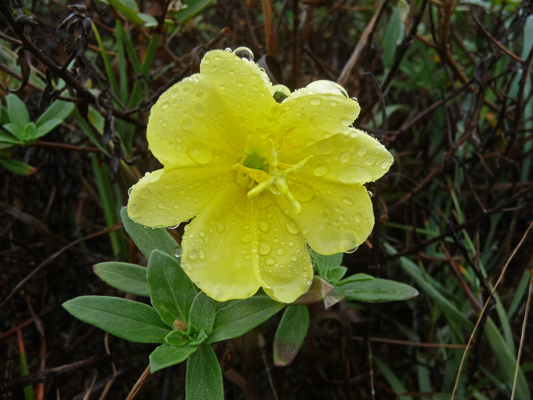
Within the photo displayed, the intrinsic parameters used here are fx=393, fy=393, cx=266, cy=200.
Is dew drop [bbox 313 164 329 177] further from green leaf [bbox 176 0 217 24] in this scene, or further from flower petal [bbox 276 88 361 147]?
green leaf [bbox 176 0 217 24]

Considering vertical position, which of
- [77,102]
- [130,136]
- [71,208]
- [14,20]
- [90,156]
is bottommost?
[71,208]

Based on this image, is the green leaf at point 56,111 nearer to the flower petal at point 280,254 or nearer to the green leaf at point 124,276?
the green leaf at point 124,276

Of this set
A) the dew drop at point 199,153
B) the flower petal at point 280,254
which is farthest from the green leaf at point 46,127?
the flower petal at point 280,254

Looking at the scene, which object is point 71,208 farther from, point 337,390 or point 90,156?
point 337,390

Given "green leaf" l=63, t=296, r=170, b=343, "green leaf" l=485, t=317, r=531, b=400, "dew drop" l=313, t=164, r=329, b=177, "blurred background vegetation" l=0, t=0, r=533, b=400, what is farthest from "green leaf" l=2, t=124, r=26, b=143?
"green leaf" l=485, t=317, r=531, b=400

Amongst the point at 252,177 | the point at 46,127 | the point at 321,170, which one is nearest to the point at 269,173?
the point at 252,177

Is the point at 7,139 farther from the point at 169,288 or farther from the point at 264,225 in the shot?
the point at 264,225

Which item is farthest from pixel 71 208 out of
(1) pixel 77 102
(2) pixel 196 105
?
(2) pixel 196 105
